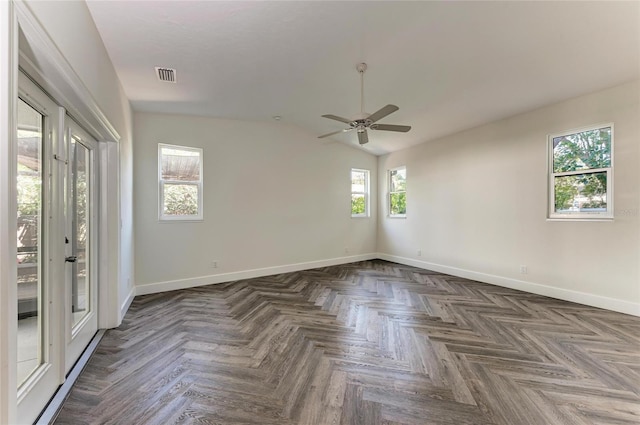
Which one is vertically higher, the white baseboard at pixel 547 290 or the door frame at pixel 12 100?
the door frame at pixel 12 100

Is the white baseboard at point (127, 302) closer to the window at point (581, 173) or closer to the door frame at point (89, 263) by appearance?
the door frame at point (89, 263)

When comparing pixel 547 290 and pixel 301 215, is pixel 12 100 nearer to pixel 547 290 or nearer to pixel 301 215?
pixel 301 215

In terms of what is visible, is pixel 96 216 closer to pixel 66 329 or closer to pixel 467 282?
pixel 66 329

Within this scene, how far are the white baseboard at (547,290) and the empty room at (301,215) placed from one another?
0.10 ft

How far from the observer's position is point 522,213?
4.31 metres

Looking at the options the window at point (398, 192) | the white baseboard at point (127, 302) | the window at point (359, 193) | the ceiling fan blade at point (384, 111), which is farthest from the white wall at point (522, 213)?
the white baseboard at point (127, 302)

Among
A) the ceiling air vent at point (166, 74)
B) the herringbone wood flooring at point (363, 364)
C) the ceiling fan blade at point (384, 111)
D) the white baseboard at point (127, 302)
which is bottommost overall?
the herringbone wood flooring at point (363, 364)

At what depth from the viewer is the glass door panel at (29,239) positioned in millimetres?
1603

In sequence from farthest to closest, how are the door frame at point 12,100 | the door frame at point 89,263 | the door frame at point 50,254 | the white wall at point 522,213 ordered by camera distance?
the white wall at point 522,213 < the door frame at point 89,263 < the door frame at point 50,254 < the door frame at point 12,100

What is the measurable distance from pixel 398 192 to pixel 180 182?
4769mm

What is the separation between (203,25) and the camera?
7.91 feet

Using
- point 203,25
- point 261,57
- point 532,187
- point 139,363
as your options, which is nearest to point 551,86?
point 532,187

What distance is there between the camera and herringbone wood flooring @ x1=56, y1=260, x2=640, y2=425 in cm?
175

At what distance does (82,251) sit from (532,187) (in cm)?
583
